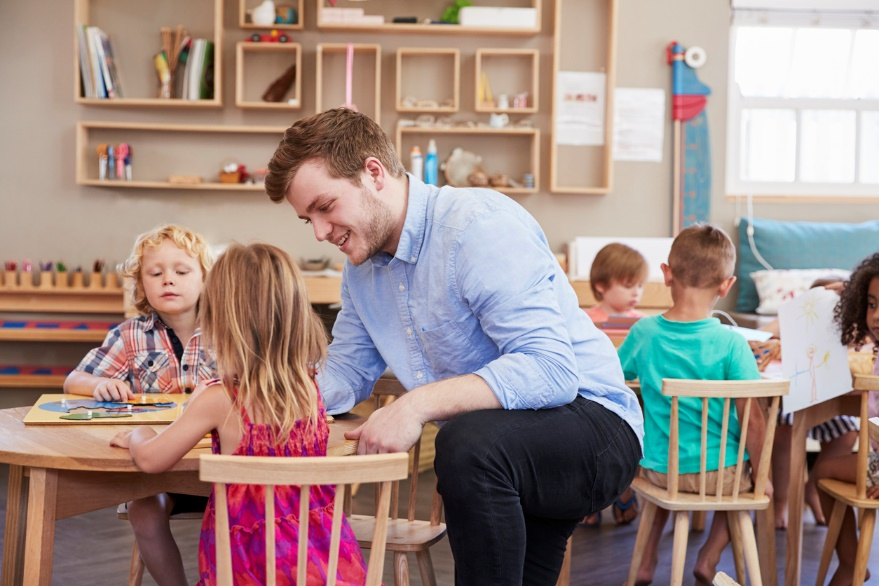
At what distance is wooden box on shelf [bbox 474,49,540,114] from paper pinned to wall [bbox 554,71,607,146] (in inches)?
6.7

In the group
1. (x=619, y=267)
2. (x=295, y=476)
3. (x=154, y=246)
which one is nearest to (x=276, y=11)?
(x=619, y=267)

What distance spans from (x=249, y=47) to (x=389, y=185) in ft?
10.4

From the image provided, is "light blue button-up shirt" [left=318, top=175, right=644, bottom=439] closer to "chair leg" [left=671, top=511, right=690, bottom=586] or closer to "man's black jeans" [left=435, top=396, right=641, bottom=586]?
"man's black jeans" [left=435, top=396, right=641, bottom=586]

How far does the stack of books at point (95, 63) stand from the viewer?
4.52 metres

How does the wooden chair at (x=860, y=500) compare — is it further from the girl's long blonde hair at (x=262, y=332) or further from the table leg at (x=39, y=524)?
the table leg at (x=39, y=524)

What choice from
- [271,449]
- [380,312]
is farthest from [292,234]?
[271,449]

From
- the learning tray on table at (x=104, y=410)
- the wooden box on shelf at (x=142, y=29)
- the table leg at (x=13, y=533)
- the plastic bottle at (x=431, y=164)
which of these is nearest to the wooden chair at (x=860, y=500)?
the learning tray on table at (x=104, y=410)

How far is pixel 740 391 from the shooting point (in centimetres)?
211

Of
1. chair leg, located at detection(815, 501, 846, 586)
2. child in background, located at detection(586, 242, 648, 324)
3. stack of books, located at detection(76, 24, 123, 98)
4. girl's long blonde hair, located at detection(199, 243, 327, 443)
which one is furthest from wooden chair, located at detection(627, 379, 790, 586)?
stack of books, located at detection(76, 24, 123, 98)

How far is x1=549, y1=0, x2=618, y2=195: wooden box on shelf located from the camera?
4.77 metres

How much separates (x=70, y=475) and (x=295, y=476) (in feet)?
1.51

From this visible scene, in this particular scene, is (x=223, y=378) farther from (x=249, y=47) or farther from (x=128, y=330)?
(x=249, y=47)

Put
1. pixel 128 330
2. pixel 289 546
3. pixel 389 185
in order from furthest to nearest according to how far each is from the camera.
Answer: pixel 128 330
pixel 389 185
pixel 289 546

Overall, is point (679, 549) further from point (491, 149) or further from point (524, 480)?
point (491, 149)
